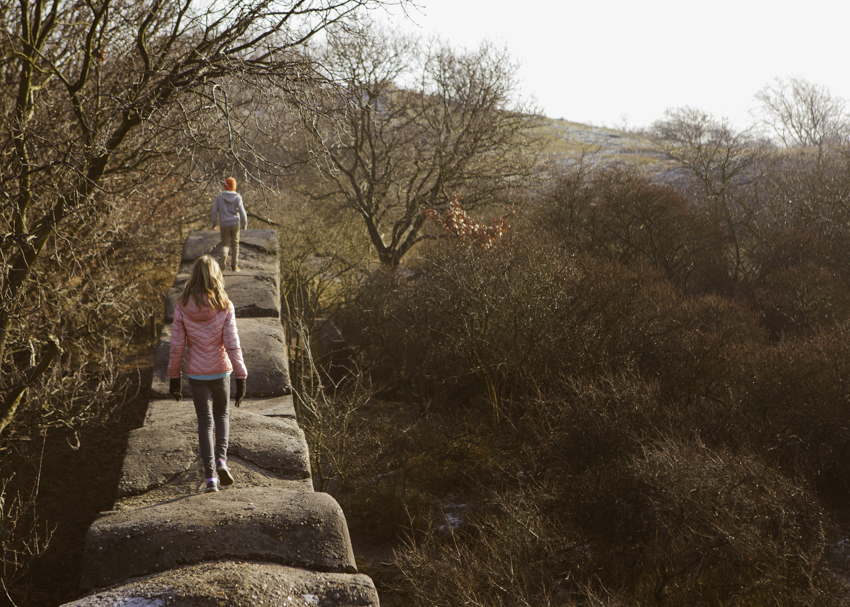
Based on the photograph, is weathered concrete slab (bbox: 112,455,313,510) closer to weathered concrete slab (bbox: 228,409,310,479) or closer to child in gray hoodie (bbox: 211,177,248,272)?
weathered concrete slab (bbox: 228,409,310,479)

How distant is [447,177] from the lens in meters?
19.8

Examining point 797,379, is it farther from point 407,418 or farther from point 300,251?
point 300,251

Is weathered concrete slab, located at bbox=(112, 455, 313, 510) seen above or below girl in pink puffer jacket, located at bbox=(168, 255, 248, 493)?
below

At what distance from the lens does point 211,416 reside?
14.3 ft

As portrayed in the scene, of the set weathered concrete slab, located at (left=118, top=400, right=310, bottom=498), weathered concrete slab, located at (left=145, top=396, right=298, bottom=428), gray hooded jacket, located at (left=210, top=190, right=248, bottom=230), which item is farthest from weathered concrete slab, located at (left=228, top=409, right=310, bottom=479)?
gray hooded jacket, located at (left=210, top=190, right=248, bottom=230)

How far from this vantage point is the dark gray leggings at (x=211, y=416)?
14.0ft

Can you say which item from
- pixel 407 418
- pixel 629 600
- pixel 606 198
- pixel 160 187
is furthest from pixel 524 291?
pixel 606 198

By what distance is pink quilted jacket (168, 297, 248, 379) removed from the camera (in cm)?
439

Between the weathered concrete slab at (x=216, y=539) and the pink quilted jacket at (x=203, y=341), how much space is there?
106 centimetres

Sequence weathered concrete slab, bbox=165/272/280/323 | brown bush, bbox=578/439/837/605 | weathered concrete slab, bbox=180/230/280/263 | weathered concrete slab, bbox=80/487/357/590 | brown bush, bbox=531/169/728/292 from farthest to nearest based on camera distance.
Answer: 1. brown bush, bbox=531/169/728/292
2. weathered concrete slab, bbox=180/230/280/263
3. weathered concrete slab, bbox=165/272/280/323
4. brown bush, bbox=578/439/837/605
5. weathered concrete slab, bbox=80/487/357/590

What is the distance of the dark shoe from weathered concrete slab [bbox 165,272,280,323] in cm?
341

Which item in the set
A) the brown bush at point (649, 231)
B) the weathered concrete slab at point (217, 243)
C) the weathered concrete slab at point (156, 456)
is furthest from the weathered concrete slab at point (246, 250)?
the brown bush at point (649, 231)

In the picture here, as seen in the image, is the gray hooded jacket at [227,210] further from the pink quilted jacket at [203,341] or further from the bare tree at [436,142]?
the bare tree at [436,142]

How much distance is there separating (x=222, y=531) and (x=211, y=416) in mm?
1117
